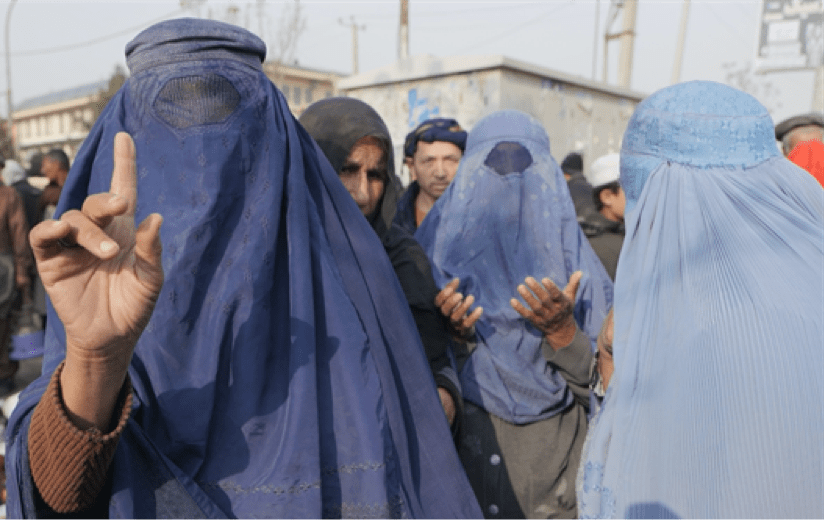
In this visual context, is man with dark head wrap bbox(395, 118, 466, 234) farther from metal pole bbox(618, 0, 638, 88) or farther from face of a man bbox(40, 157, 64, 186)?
metal pole bbox(618, 0, 638, 88)

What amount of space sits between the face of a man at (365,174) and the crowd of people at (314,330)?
45 cm

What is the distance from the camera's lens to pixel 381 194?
225cm

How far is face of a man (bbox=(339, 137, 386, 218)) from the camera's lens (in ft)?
7.14

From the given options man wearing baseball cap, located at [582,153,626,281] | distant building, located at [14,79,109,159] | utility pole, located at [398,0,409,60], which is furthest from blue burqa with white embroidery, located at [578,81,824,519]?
distant building, located at [14,79,109,159]

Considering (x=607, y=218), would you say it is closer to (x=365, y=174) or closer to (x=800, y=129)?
(x=800, y=129)

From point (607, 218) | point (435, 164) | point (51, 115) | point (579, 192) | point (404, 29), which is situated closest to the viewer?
point (607, 218)

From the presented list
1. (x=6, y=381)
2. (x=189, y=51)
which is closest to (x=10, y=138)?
(x=6, y=381)

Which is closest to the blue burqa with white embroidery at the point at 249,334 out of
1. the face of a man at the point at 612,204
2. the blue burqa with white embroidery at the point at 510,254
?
the blue burqa with white embroidery at the point at 510,254

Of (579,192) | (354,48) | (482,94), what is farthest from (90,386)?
(354,48)

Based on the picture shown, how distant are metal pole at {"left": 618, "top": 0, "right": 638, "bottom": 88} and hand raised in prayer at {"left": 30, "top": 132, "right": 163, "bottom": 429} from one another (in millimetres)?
12808

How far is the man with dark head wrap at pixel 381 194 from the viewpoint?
2.05m

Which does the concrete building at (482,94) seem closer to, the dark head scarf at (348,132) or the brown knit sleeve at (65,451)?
the dark head scarf at (348,132)

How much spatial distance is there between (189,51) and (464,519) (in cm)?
121

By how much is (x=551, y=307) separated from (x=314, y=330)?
2.90ft
